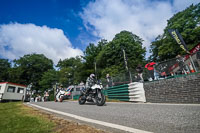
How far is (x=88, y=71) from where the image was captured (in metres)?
32.1

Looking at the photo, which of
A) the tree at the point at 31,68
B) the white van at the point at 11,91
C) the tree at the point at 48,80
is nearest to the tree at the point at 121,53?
the white van at the point at 11,91

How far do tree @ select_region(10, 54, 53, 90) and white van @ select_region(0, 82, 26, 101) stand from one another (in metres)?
30.1

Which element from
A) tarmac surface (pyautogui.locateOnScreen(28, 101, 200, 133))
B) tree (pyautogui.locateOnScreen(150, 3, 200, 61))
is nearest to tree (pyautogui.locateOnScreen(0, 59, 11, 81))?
tarmac surface (pyautogui.locateOnScreen(28, 101, 200, 133))

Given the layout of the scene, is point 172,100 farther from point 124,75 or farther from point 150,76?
point 124,75

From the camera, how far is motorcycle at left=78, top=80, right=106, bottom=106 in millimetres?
5637

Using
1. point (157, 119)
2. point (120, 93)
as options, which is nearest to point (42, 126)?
point (157, 119)

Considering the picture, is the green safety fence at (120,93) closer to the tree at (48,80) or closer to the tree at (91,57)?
the tree at (91,57)

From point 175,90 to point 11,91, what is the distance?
2183 centimetres

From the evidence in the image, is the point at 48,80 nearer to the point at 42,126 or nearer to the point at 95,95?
the point at 95,95

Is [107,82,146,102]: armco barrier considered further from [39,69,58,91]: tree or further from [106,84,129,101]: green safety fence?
[39,69,58,91]: tree

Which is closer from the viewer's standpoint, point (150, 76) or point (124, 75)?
point (150, 76)

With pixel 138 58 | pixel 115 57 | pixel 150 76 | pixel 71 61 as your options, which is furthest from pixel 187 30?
pixel 71 61

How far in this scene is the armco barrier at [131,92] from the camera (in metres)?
6.91

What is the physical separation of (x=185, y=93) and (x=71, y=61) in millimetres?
51969
